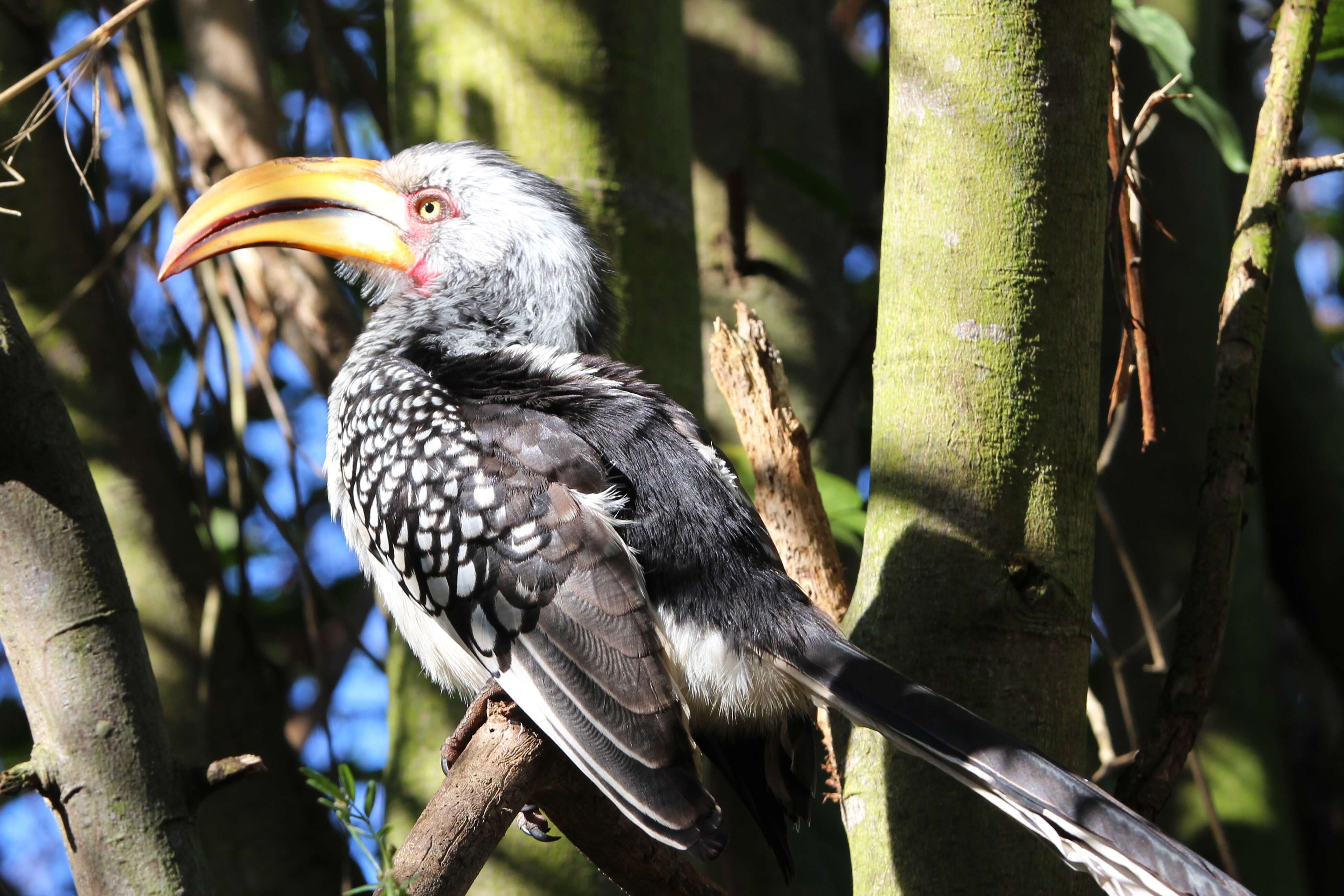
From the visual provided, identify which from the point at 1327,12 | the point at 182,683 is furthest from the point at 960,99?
the point at 182,683

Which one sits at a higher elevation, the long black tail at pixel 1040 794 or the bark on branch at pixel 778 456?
the bark on branch at pixel 778 456

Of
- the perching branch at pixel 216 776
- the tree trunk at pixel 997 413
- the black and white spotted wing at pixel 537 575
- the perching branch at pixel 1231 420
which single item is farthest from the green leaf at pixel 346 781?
the perching branch at pixel 1231 420

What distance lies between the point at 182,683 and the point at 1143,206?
2722 mm

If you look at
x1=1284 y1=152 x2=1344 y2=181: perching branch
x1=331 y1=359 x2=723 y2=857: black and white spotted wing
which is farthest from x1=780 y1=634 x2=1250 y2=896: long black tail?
x1=1284 y1=152 x2=1344 y2=181: perching branch

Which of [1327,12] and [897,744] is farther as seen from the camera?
[1327,12]

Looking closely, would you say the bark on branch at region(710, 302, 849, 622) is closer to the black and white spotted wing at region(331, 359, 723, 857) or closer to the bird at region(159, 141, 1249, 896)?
the bird at region(159, 141, 1249, 896)

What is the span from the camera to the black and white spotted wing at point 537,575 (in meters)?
1.74

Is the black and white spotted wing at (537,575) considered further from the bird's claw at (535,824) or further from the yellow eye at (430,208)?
the yellow eye at (430,208)

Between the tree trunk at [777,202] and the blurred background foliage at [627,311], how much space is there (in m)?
0.01

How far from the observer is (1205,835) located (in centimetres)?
351

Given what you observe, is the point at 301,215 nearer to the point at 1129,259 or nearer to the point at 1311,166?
the point at 1129,259

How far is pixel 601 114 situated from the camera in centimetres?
264

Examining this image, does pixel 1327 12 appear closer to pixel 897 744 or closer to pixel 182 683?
pixel 897 744

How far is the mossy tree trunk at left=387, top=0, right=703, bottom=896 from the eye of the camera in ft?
8.60
